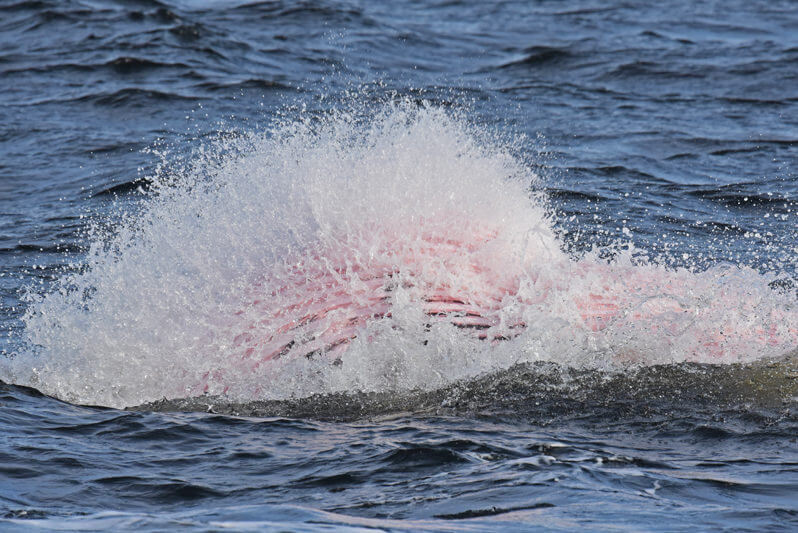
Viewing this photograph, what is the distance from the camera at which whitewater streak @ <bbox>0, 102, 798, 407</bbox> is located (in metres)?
6.69

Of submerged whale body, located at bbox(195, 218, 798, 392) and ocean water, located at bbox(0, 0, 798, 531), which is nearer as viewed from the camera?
ocean water, located at bbox(0, 0, 798, 531)

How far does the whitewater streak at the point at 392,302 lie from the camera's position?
6688 millimetres

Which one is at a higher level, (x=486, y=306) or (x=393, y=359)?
(x=486, y=306)

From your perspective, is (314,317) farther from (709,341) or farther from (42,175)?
(42,175)

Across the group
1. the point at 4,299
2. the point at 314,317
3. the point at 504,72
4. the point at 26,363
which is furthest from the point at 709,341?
the point at 504,72

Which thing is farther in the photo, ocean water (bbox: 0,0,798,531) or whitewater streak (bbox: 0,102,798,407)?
whitewater streak (bbox: 0,102,798,407)

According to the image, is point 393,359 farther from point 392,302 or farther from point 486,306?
point 486,306

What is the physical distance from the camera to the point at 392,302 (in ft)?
21.8

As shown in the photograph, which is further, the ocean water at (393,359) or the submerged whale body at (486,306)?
the submerged whale body at (486,306)

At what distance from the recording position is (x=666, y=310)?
267 inches

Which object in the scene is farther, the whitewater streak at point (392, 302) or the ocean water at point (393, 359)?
the whitewater streak at point (392, 302)

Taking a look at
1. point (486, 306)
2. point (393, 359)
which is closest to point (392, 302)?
point (393, 359)

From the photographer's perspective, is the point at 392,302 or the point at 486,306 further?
the point at 486,306

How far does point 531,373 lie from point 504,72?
11974 millimetres
